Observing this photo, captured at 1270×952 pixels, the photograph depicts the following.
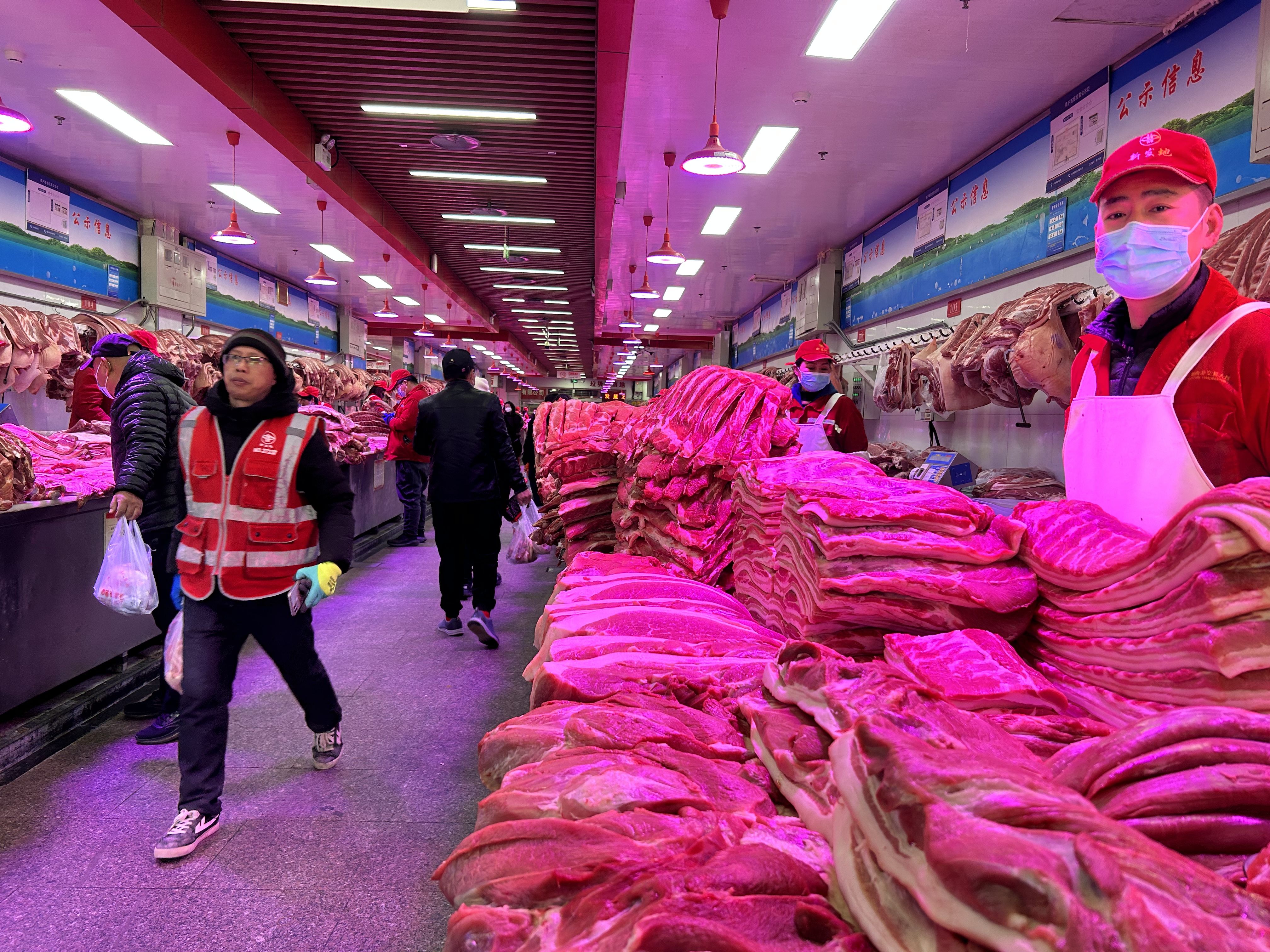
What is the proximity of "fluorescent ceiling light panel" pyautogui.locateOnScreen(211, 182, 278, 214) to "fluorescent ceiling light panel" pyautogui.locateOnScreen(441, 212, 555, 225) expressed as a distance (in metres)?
2.52

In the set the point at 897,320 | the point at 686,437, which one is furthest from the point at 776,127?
the point at 686,437

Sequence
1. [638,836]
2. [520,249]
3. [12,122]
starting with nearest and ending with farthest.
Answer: [638,836]
[12,122]
[520,249]

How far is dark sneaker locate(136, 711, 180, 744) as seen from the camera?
11.5 feet

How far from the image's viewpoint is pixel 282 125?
24.2 feet

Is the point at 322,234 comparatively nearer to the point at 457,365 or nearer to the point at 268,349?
the point at 457,365

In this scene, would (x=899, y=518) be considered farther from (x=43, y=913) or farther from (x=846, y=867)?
(x=43, y=913)

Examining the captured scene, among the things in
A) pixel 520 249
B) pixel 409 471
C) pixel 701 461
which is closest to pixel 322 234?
pixel 520 249

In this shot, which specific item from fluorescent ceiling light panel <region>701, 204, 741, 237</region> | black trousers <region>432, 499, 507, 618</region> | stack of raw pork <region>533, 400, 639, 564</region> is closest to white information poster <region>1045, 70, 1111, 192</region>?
fluorescent ceiling light panel <region>701, 204, 741, 237</region>

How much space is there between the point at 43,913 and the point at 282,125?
7.27 m

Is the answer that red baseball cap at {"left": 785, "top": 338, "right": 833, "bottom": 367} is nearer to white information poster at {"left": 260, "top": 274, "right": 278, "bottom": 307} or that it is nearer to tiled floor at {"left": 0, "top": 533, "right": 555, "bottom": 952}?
tiled floor at {"left": 0, "top": 533, "right": 555, "bottom": 952}

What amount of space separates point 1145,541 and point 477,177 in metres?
10.0

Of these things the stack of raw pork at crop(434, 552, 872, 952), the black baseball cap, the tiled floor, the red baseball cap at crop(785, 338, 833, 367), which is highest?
the red baseball cap at crop(785, 338, 833, 367)

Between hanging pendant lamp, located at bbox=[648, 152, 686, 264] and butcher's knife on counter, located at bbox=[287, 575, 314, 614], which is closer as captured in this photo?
butcher's knife on counter, located at bbox=[287, 575, 314, 614]

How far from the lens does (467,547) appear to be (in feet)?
17.3
